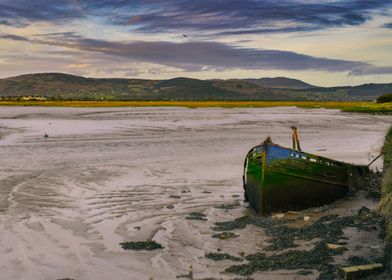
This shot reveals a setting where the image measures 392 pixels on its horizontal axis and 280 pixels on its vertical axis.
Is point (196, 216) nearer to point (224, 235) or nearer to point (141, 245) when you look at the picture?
point (224, 235)

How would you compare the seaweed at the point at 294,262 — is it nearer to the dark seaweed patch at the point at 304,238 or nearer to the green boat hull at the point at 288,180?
the dark seaweed patch at the point at 304,238

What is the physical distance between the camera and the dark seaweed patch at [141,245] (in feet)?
35.9

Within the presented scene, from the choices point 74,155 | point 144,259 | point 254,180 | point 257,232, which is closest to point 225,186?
point 254,180

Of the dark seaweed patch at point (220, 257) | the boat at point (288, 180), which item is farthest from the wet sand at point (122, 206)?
the boat at point (288, 180)

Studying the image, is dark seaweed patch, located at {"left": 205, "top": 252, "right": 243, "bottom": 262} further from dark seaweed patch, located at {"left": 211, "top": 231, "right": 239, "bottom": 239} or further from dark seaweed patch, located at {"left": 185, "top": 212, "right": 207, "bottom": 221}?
dark seaweed patch, located at {"left": 185, "top": 212, "right": 207, "bottom": 221}

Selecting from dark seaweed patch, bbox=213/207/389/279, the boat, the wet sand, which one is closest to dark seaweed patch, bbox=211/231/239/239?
the wet sand

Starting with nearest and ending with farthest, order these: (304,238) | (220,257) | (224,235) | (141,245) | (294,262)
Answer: (294,262) < (220,257) < (141,245) < (304,238) < (224,235)

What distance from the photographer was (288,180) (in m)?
14.2

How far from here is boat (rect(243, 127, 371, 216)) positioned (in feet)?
45.8

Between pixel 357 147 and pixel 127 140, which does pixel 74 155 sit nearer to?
pixel 127 140

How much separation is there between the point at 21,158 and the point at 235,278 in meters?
17.7

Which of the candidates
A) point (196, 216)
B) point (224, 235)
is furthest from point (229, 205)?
point (224, 235)

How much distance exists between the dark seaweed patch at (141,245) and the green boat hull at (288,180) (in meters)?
3.73

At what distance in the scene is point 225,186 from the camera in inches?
715
